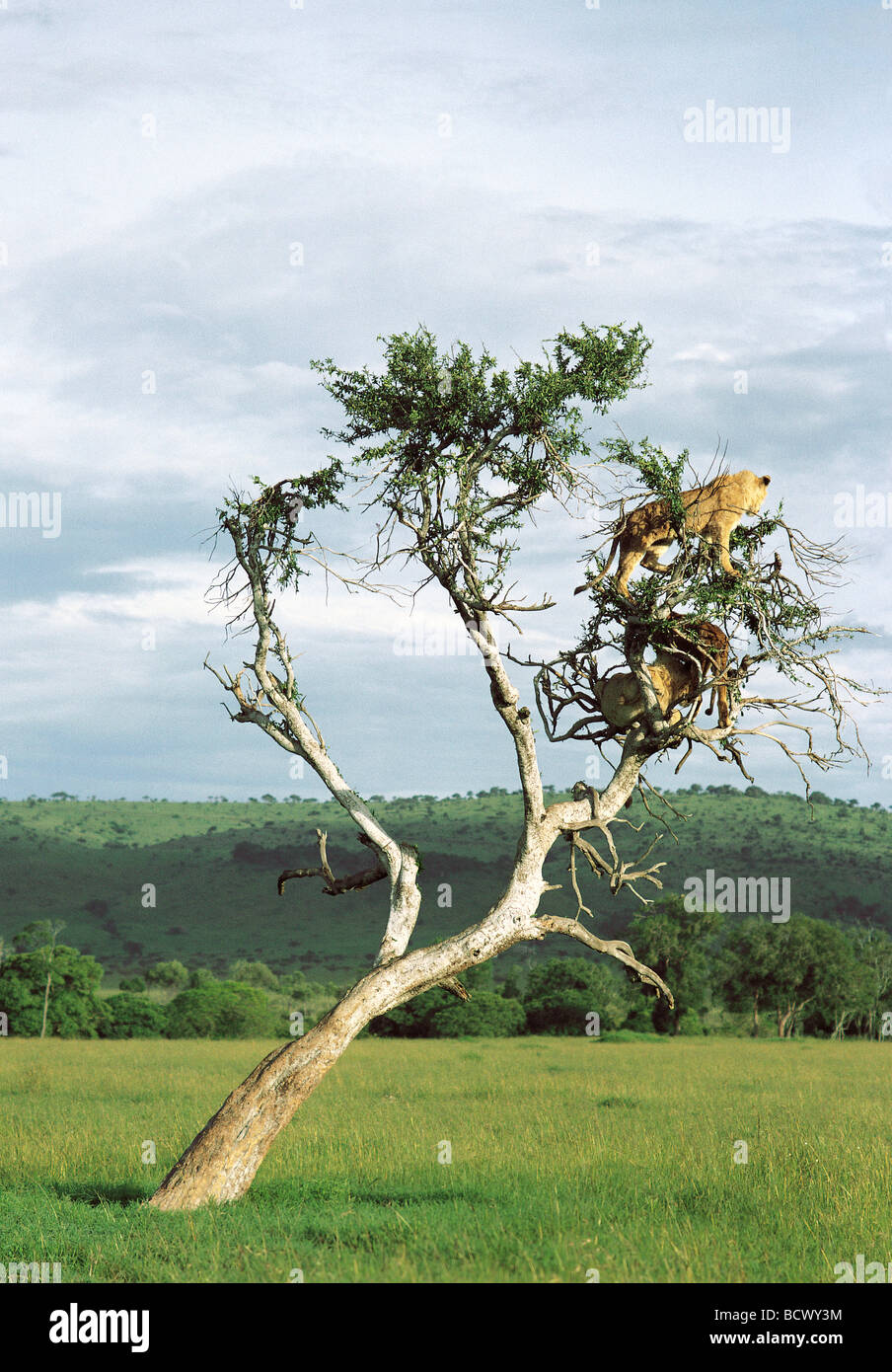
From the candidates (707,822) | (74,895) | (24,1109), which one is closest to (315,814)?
(74,895)

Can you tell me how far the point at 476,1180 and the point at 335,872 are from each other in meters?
102

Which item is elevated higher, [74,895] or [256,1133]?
[256,1133]

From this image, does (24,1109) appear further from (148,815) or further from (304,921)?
(148,815)

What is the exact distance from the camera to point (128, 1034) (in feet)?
172

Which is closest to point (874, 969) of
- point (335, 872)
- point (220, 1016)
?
point (220, 1016)

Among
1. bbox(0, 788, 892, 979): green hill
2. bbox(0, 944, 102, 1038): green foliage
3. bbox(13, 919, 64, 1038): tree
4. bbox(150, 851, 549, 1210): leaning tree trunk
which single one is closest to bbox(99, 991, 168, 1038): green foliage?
bbox(0, 944, 102, 1038): green foliage

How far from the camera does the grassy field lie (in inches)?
383

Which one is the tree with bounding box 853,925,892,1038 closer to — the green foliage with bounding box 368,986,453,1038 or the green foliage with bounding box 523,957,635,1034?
the green foliage with bounding box 523,957,635,1034

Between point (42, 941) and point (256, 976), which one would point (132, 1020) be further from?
point (256, 976)

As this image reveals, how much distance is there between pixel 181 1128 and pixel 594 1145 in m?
8.31

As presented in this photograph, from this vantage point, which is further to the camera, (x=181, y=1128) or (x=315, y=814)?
(x=315, y=814)

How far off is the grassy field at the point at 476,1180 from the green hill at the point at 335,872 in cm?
5520
